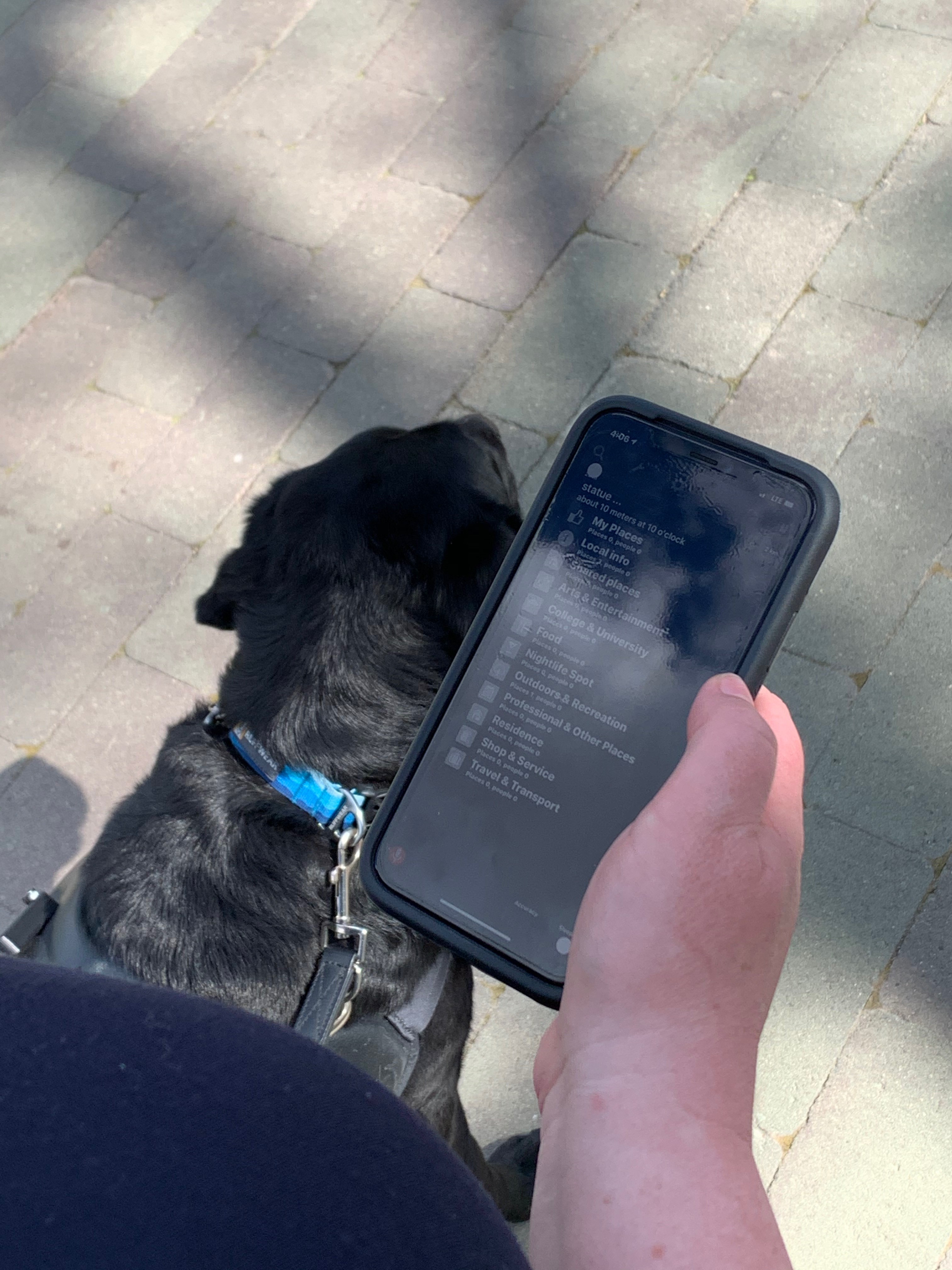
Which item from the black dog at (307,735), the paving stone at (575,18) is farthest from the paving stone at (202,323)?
the black dog at (307,735)

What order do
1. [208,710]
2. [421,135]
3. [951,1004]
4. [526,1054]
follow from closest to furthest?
[208,710]
[951,1004]
[526,1054]
[421,135]

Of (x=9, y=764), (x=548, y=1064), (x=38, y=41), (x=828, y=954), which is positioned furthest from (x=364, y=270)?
(x=548, y=1064)

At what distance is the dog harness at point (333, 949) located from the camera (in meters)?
1.69

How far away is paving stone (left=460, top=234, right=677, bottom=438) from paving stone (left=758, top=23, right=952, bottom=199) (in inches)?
22.9

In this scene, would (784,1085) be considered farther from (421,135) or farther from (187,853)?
(421,135)

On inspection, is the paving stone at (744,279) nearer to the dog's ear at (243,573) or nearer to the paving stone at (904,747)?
the paving stone at (904,747)

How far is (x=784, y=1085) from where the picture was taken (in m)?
2.29

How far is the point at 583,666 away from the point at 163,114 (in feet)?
12.1

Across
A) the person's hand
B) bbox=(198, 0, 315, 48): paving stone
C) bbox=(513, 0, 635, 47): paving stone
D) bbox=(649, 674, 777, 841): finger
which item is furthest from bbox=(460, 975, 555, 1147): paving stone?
bbox=(198, 0, 315, 48): paving stone

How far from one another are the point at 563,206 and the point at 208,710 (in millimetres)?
2422

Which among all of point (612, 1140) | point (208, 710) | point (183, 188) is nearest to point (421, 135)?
point (183, 188)

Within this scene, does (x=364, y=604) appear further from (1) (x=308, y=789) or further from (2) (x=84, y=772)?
(2) (x=84, y=772)

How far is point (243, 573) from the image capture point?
1.95 m

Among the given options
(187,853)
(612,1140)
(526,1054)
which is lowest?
(526,1054)
